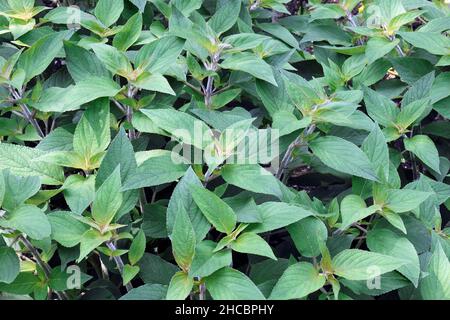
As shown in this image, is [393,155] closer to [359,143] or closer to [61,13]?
[359,143]

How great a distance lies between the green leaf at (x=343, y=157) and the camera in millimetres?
1252

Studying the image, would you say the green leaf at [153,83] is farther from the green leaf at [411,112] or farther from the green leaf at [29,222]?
the green leaf at [411,112]

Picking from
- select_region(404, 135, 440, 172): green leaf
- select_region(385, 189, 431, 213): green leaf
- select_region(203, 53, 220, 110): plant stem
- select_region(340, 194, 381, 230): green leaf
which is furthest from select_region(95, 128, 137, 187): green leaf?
select_region(404, 135, 440, 172): green leaf

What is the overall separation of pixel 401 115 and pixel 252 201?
0.54 metres

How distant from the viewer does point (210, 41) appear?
4.85 feet

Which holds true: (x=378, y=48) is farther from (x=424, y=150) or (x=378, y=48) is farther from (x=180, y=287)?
(x=180, y=287)

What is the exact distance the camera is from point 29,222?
3.56ft

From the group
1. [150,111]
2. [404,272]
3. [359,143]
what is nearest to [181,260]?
[150,111]

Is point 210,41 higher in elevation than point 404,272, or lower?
higher

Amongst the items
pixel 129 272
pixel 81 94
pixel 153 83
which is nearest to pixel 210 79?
pixel 153 83

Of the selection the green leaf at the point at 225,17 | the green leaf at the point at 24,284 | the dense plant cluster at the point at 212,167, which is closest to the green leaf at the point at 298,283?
the dense plant cluster at the point at 212,167

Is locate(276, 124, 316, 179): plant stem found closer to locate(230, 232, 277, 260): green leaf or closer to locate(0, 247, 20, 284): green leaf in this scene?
locate(230, 232, 277, 260): green leaf

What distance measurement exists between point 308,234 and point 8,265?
0.60 meters
